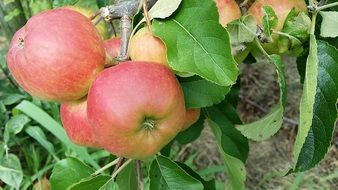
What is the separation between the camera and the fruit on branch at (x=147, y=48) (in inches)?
27.2

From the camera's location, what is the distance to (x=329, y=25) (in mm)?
776

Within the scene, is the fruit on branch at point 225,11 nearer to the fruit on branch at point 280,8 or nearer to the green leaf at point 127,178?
the fruit on branch at point 280,8

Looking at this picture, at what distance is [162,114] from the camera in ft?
2.25

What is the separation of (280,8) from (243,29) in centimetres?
8

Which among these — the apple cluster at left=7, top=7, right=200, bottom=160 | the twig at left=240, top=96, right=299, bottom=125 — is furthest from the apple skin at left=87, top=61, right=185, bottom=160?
the twig at left=240, top=96, right=299, bottom=125

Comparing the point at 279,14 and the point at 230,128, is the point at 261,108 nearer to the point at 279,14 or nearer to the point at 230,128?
the point at 230,128

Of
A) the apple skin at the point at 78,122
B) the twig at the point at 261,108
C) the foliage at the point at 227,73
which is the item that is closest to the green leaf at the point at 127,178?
the foliage at the point at 227,73

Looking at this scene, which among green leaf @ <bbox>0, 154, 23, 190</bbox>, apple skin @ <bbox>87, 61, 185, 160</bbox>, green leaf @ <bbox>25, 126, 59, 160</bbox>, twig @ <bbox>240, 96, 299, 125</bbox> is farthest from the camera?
twig @ <bbox>240, 96, 299, 125</bbox>

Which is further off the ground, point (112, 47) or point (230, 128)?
point (112, 47)

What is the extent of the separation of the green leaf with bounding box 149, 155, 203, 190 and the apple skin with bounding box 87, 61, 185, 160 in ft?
0.49

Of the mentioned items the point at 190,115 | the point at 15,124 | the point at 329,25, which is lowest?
the point at 15,124

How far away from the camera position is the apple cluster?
67 centimetres

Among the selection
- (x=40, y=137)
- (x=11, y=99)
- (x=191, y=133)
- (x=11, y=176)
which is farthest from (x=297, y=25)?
(x=11, y=99)

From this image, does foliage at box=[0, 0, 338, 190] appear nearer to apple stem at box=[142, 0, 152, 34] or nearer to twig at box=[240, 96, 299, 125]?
apple stem at box=[142, 0, 152, 34]
